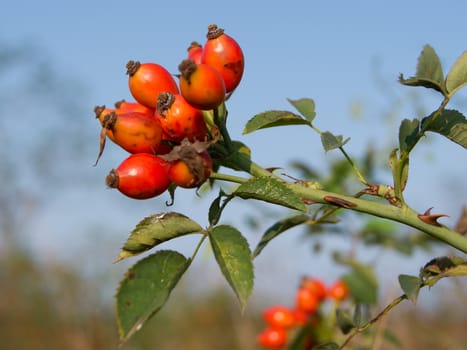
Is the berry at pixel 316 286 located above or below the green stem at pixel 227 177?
below

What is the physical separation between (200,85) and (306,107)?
0.80ft

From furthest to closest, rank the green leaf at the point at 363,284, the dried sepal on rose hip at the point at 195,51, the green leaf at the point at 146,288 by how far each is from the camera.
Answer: the green leaf at the point at 363,284
the dried sepal on rose hip at the point at 195,51
the green leaf at the point at 146,288

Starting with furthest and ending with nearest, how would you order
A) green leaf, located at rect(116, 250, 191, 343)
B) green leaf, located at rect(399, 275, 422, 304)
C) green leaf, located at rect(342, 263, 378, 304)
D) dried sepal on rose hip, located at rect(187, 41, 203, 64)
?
green leaf, located at rect(342, 263, 378, 304), dried sepal on rose hip, located at rect(187, 41, 203, 64), green leaf, located at rect(399, 275, 422, 304), green leaf, located at rect(116, 250, 191, 343)

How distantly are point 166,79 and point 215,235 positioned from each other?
0.22 metres

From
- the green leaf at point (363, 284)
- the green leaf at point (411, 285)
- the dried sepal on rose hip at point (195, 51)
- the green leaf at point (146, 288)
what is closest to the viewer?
the green leaf at point (146, 288)

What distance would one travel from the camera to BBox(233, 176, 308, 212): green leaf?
2.21 ft

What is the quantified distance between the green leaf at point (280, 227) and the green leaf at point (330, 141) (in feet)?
0.45

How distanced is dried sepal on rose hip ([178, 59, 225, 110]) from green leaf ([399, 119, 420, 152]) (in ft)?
0.82

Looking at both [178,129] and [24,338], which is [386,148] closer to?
[178,129]

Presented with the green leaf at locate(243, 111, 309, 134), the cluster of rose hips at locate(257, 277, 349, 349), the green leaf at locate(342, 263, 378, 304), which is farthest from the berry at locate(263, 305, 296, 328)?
the green leaf at locate(243, 111, 309, 134)

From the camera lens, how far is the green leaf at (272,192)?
2.21 feet

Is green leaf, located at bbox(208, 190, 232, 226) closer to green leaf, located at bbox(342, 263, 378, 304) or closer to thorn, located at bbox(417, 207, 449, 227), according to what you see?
thorn, located at bbox(417, 207, 449, 227)

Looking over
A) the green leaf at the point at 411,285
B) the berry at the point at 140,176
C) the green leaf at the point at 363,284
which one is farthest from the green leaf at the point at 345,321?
the green leaf at the point at 363,284

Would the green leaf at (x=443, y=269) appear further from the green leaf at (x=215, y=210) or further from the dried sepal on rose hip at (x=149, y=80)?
the dried sepal on rose hip at (x=149, y=80)
